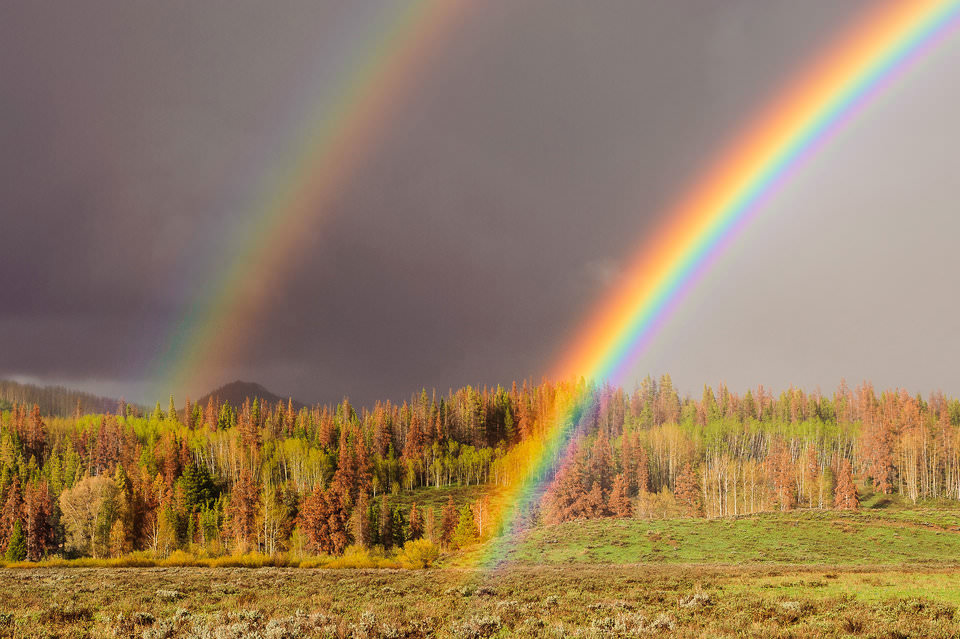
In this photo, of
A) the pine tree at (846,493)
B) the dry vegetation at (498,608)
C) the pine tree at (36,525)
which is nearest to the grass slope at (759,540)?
the pine tree at (846,493)

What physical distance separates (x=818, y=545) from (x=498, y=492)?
10541 centimetres

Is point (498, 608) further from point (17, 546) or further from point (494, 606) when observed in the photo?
point (17, 546)

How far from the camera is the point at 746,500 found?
139m

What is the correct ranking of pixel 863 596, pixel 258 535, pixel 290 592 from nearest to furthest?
1. pixel 863 596
2. pixel 290 592
3. pixel 258 535

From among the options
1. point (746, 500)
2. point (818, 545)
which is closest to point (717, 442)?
point (746, 500)

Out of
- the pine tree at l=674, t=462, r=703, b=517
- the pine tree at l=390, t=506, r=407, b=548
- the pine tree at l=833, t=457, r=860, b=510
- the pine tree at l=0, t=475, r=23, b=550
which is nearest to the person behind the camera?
the pine tree at l=0, t=475, r=23, b=550

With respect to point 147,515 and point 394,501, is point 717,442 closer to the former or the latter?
point 394,501

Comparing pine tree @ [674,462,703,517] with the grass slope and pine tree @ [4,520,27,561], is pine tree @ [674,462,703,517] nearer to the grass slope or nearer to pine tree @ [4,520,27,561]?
the grass slope


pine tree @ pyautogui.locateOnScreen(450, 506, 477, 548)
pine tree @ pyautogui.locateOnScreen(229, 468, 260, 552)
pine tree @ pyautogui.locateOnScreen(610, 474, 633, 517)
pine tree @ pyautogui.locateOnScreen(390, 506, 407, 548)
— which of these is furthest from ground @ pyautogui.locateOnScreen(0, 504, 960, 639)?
pine tree @ pyautogui.locateOnScreen(610, 474, 633, 517)

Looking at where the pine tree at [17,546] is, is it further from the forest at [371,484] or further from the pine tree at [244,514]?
the pine tree at [244,514]

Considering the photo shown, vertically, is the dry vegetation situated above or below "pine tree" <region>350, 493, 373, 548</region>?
above

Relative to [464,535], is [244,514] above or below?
above

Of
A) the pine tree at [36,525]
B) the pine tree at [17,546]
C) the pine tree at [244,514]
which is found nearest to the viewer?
the pine tree at [17,546]

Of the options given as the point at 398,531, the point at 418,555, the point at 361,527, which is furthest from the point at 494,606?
the point at 398,531
